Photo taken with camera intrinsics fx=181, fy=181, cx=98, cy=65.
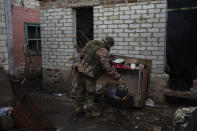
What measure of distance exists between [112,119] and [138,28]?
252cm

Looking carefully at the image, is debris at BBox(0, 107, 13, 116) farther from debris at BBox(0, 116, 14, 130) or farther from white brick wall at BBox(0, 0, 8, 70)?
white brick wall at BBox(0, 0, 8, 70)

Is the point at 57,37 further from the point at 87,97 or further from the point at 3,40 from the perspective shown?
the point at 87,97

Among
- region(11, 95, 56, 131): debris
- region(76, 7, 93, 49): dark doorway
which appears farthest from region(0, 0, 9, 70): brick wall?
region(76, 7, 93, 49): dark doorway

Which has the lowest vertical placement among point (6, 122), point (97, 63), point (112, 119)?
point (112, 119)

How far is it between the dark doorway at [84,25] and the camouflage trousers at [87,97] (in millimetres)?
2208

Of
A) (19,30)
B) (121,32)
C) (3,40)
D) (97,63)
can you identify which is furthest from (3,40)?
(19,30)

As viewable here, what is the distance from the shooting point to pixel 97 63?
4.14 metres

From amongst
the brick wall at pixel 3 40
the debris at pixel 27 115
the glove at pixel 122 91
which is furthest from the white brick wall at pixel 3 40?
the glove at pixel 122 91

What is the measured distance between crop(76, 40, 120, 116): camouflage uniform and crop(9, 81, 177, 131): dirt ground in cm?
31

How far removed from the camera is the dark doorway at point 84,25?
629 centimetres

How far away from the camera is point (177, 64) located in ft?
14.6

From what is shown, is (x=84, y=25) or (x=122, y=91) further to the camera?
(x=84, y=25)

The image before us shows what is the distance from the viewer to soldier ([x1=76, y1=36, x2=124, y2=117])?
401 cm

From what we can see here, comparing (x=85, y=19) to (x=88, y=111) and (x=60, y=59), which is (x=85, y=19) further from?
(x=88, y=111)
